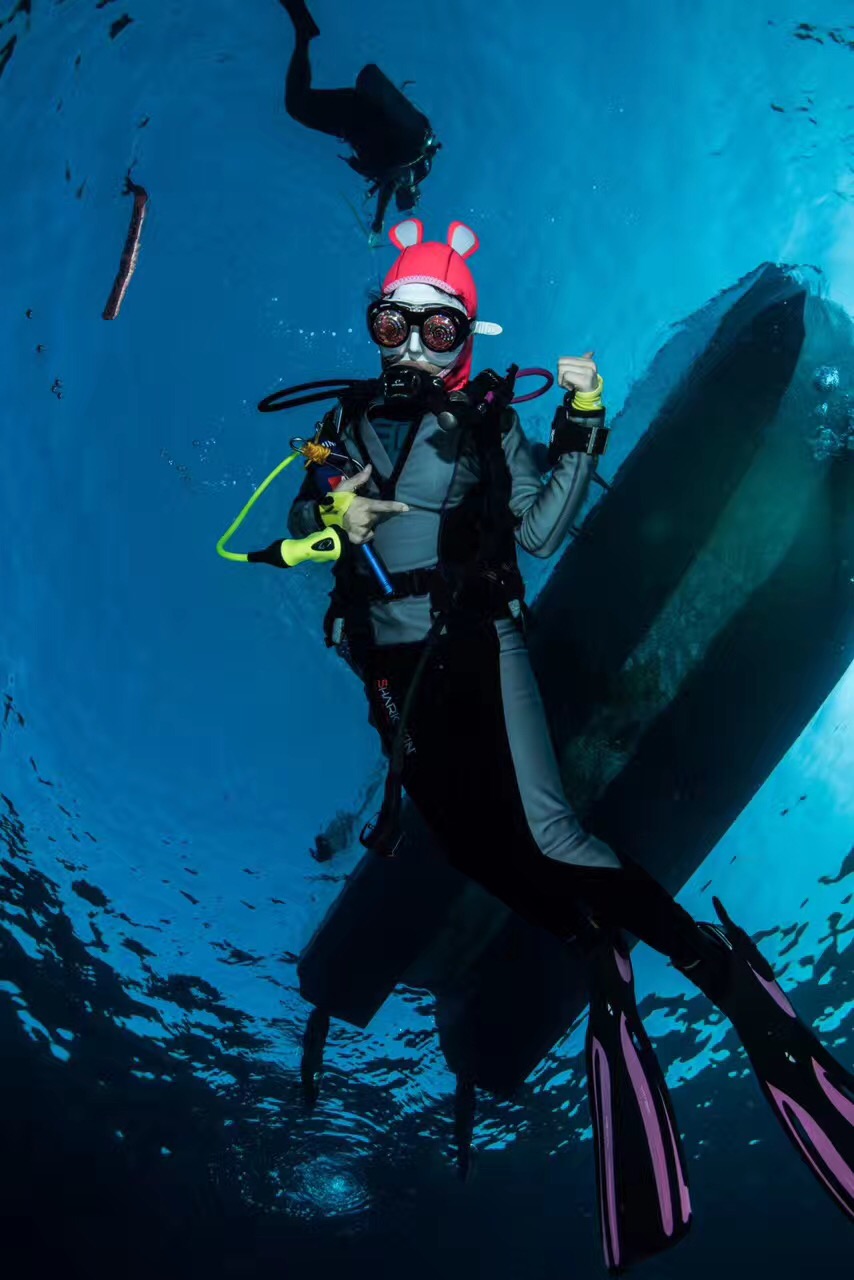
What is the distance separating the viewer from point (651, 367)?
7406 millimetres

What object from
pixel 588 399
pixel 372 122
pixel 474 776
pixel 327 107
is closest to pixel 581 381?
pixel 588 399

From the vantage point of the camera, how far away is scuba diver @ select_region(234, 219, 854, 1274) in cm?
325

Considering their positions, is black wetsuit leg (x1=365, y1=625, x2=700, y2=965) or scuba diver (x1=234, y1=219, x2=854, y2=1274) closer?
scuba diver (x1=234, y1=219, x2=854, y2=1274)

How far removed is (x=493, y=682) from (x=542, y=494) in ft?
3.65

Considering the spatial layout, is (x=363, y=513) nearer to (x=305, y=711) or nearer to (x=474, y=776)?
(x=474, y=776)

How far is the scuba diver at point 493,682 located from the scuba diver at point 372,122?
13.5 ft

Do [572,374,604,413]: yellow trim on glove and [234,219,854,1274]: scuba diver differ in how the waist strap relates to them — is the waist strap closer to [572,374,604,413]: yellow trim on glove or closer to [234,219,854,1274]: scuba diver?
[234,219,854,1274]: scuba diver

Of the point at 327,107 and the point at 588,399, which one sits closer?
the point at 588,399

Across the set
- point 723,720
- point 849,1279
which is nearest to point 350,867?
point 723,720

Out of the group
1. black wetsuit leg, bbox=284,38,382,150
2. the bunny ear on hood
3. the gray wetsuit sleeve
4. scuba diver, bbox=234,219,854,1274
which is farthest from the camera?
black wetsuit leg, bbox=284,38,382,150

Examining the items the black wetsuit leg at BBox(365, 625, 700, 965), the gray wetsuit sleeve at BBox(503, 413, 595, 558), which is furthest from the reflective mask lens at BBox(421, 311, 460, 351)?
the black wetsuit leg at BBox(365, 625, 700, 965)

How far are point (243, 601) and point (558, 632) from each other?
19.3 feet

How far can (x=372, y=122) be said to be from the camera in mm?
7164

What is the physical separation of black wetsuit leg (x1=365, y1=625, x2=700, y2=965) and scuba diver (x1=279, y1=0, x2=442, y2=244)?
632 centimetres
